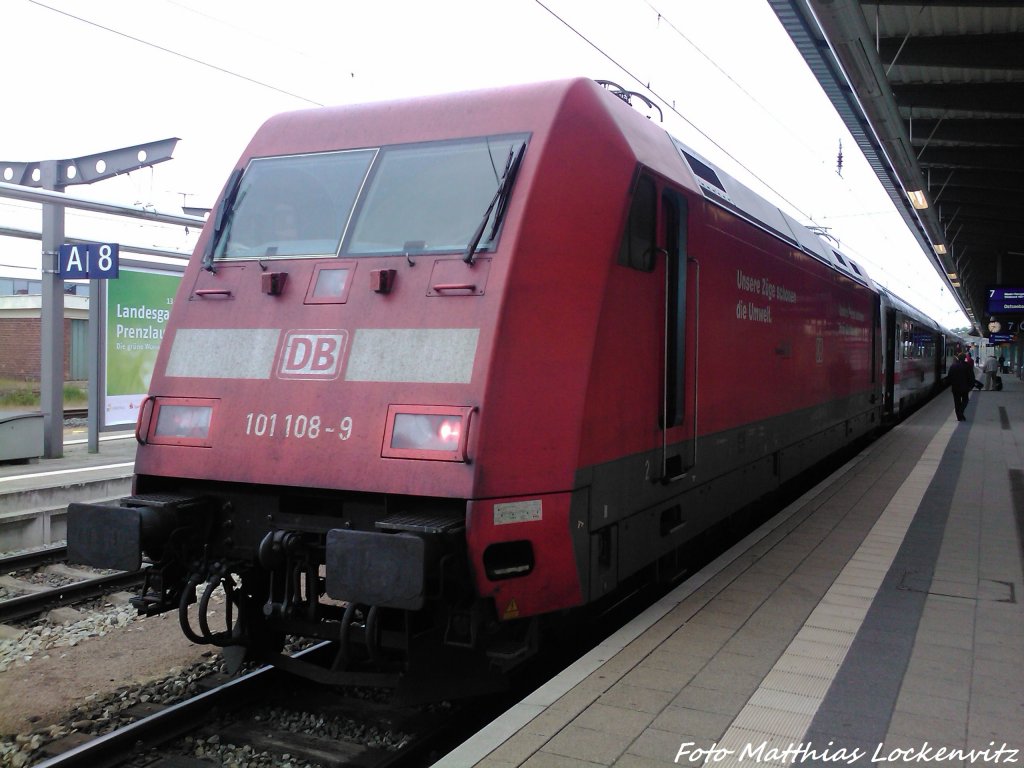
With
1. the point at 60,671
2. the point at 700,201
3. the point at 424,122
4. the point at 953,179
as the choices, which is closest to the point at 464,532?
the point at 424,122

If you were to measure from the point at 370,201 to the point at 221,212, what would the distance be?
3.43ft

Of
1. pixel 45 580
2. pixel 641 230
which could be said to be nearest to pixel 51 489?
pixel 45 580

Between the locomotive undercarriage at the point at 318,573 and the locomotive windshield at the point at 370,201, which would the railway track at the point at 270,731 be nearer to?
the locomotive undercarriage at the point at 318,573

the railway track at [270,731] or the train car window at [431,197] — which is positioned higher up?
the train car window at [431,197]

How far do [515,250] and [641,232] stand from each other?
1114 mm

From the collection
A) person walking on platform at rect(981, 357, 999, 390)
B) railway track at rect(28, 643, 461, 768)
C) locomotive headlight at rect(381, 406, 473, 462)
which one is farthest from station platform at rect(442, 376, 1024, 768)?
person walking on platform at rect(981, 357, 999, 390)

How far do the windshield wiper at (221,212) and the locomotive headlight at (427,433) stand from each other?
1.78m

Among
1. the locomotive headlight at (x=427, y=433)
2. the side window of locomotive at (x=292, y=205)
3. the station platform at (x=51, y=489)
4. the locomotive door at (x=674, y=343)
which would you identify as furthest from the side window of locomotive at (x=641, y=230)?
the station platform at (x=51, y=489)

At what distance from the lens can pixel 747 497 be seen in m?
7.52

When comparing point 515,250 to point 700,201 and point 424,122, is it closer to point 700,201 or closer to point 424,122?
point 424,122

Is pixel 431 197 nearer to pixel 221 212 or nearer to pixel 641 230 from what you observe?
pixel 641 230

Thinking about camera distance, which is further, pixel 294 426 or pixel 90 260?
pixel 90 260

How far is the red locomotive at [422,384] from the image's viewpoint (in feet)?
13.8

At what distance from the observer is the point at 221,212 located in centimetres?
541
